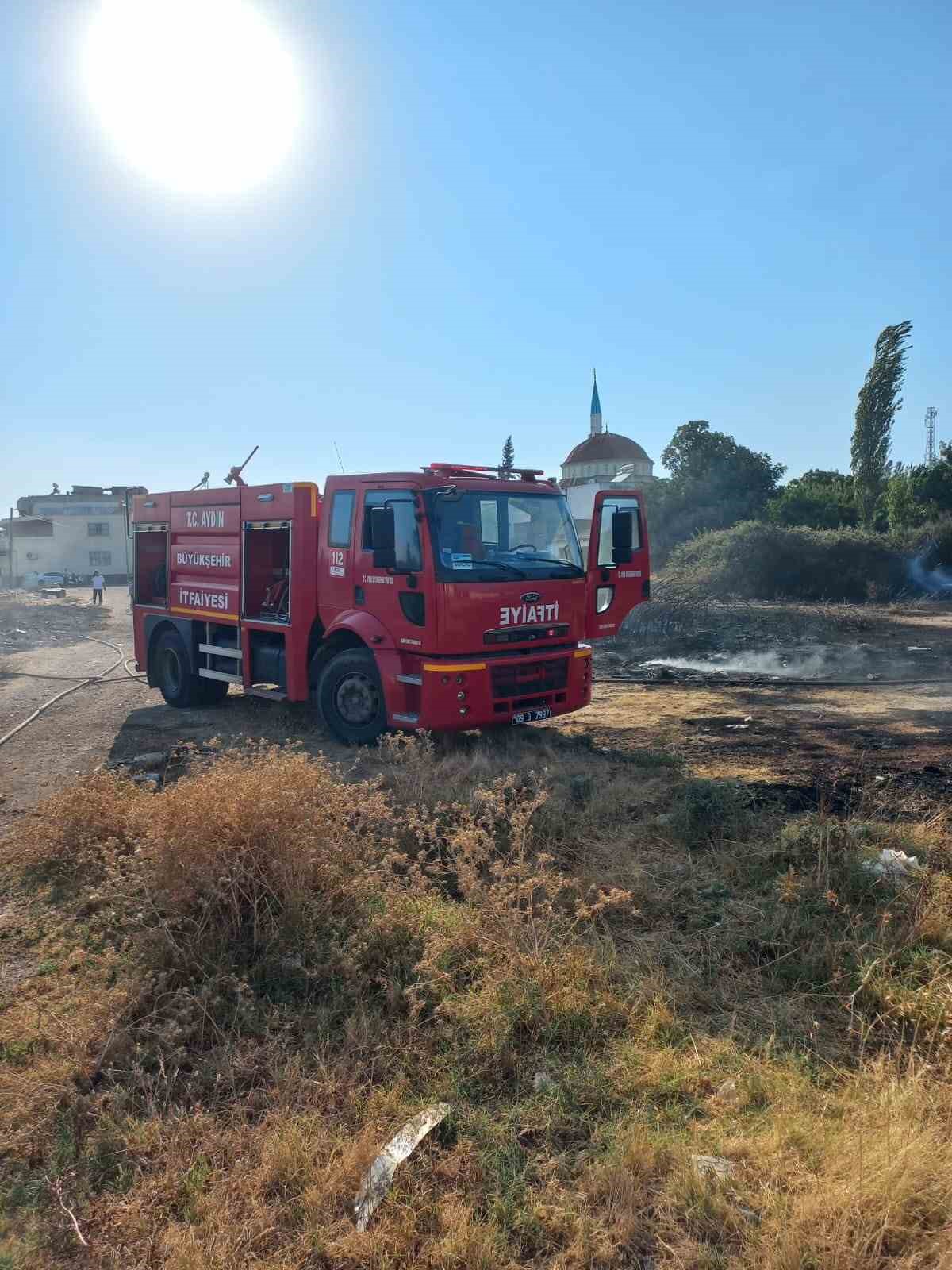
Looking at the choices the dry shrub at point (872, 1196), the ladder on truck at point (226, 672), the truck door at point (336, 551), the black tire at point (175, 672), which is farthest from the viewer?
the black tire at point (175, 672)

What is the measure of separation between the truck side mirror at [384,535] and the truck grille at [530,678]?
1326 millimetres

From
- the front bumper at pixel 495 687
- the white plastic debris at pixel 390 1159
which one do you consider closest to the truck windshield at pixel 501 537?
the front bumper at pixel 495 687

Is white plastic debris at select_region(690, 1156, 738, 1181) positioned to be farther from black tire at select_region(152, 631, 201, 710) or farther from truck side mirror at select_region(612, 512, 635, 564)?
black tire at select_region(152, 631, 201, 710)

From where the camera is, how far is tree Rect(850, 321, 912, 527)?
35.2 metres

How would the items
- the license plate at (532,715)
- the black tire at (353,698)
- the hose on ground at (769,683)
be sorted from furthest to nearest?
the hose on ground at (769,683) → the black tire at (353,698) → the license plate at (532,715)

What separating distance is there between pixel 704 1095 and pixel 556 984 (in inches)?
30.4

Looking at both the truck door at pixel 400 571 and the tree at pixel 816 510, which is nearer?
the truck door at pixel 400 571

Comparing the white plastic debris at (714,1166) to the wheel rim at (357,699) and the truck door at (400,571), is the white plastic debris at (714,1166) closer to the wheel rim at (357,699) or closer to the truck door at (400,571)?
the truck door at (400,571)

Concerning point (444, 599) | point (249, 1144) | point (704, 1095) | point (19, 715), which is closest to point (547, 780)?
point (444, 599)

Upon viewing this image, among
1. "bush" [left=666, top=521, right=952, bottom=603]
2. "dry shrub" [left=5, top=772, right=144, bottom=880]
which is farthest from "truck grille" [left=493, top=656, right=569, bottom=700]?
"bush" [left=666, top=521, right=952, bottom=603]

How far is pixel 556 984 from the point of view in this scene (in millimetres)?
3734

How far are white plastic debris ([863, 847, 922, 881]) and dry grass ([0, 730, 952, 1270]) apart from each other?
74mm

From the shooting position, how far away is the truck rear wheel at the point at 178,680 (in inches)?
430

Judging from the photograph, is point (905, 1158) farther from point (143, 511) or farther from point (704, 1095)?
point (143, 511)
